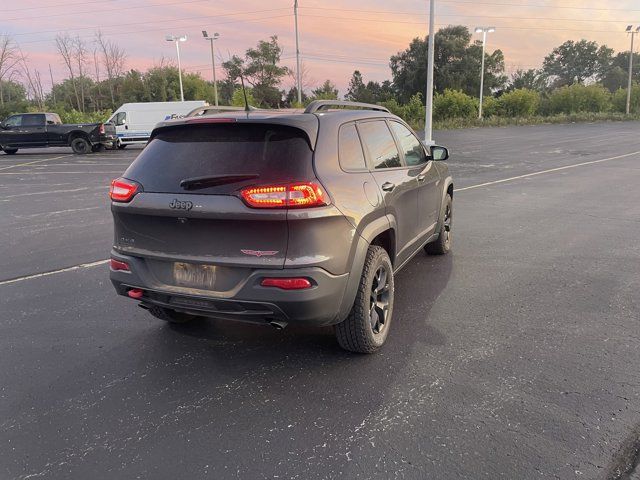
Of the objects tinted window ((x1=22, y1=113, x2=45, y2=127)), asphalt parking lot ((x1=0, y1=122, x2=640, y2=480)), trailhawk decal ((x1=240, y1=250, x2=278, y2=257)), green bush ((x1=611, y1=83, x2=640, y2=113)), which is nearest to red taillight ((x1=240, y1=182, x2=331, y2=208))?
trailhawk decal ((x1=240, y1=250, x2=278, y2=257))

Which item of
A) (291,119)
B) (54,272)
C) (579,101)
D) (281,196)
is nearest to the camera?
(281,196)

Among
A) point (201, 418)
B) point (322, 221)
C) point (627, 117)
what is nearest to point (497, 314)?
point (322, 221)

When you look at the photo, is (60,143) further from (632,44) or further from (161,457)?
(632,44)

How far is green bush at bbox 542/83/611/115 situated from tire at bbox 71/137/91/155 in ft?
173

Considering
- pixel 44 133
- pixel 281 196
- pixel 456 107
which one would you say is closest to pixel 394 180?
pixel 281 196

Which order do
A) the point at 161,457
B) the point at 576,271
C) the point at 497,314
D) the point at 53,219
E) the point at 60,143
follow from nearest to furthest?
1. the point at 161,457
2. the point at 497,314
3. the point at 576,271
4. the point at 53,219
5. the point at 60,143

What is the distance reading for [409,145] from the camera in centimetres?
499

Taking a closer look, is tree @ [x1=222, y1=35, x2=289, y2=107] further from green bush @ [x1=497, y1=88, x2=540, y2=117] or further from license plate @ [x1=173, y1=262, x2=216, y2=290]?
license plate @ [x1=173, y1=262, x2=216, y2=290]

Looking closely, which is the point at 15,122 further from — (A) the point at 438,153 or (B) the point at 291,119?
(B) the point at 291,119

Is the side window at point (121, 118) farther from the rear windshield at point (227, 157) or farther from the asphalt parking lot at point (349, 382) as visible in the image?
the rear windshield at point (227, 157)

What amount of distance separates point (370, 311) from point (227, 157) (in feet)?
4.86

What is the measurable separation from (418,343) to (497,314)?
958 mm

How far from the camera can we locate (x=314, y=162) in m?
3.25

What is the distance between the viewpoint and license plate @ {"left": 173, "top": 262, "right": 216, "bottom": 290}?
3.25 m
